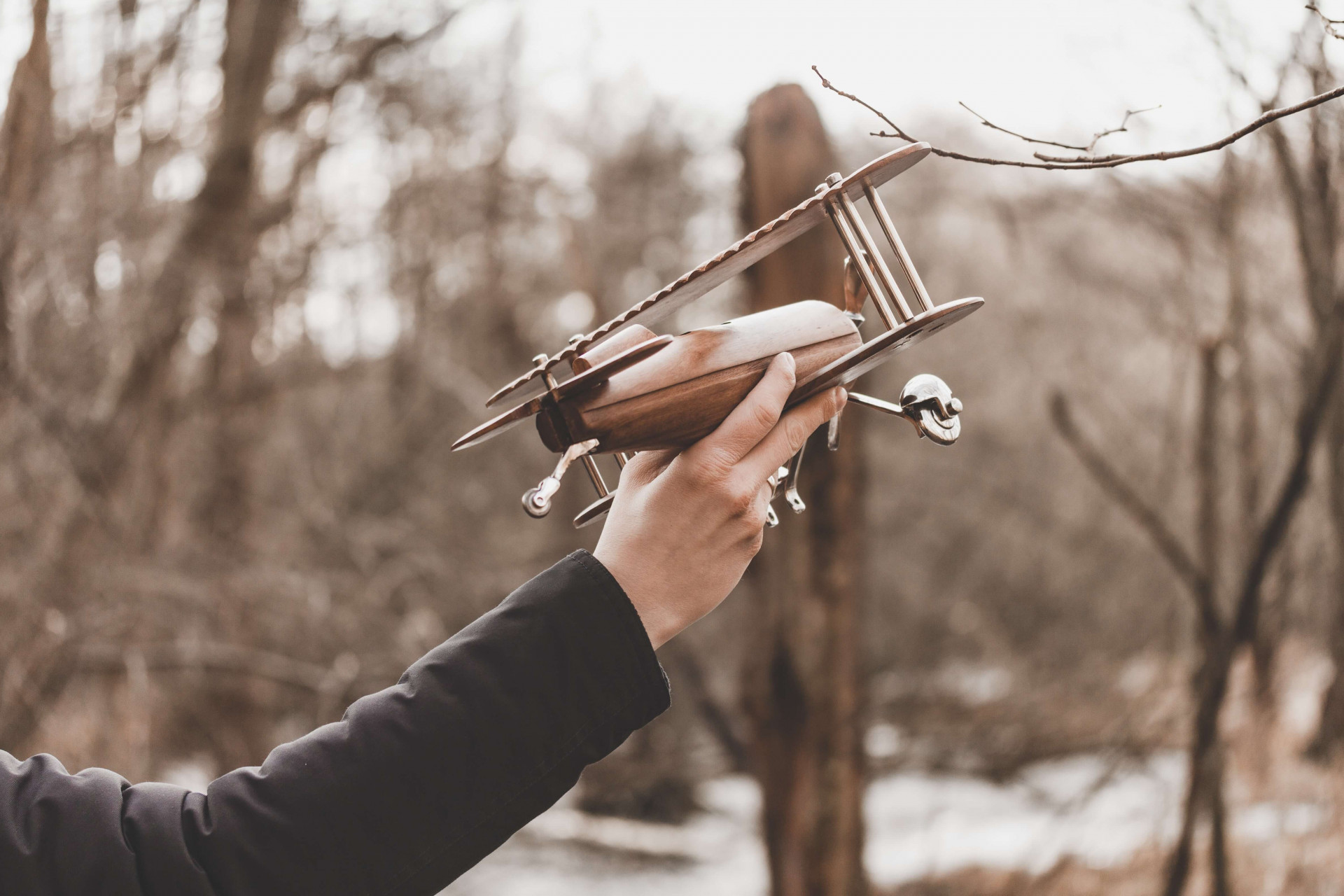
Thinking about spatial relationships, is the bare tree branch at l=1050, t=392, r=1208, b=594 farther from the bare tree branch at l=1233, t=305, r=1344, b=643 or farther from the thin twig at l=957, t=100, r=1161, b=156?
the thin twig at l=957, t=100, r=1161, b=156

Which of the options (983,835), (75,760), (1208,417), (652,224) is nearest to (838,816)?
(1208,417)

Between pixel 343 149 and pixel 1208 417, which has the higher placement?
pixel 343 149

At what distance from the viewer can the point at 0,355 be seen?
10.9ft

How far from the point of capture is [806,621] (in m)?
3.64

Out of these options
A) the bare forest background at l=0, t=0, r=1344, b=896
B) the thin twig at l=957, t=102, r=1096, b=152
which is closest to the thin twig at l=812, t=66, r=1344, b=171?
the thin twig at l=957, t=102, r=1096, b=152

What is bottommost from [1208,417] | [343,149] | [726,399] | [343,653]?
[1208,417]

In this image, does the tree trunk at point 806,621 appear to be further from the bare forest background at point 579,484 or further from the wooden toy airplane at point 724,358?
the wooden toy airplane at point 724,358

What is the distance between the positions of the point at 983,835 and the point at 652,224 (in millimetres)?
5309

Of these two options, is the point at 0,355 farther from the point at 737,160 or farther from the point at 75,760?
the point at 737,160

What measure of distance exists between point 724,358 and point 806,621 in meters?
2.76

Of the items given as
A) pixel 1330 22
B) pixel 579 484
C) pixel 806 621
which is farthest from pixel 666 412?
pixel 579 484

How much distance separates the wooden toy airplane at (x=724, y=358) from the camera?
38.2 inches

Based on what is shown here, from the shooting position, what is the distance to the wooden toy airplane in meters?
0.97

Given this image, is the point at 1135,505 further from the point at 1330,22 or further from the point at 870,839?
the point at 870,839
